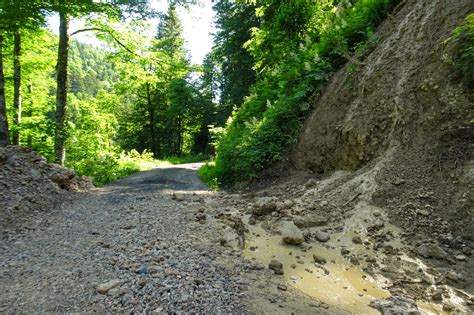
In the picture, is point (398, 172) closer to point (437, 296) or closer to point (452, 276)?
point (452, 276)

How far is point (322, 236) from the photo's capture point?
4215 millimetres

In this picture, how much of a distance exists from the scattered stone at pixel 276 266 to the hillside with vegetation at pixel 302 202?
0.07 ft

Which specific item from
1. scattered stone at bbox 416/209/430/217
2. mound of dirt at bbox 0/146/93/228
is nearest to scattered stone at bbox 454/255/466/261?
scattered stone at bbox 416/209/430/217

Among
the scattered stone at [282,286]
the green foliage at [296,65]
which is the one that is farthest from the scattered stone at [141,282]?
the green foliage at [296,65]

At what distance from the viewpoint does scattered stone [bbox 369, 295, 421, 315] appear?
2686mm

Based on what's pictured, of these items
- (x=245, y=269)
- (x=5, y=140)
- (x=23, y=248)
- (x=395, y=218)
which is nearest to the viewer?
(x=245, y=269)

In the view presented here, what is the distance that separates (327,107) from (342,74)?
0.98 metres

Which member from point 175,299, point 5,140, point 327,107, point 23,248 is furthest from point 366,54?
point 5,140

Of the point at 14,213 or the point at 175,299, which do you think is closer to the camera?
the point at 175,299

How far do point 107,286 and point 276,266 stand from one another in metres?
1.78

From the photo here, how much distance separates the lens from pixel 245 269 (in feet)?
11.1

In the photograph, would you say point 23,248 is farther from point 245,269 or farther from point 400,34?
point 400,34

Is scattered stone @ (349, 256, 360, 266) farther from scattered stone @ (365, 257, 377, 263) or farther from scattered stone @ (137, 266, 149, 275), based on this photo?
scattered stone @ (137, 266, 149, 275)

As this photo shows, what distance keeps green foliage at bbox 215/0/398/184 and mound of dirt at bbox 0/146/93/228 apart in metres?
4.43
